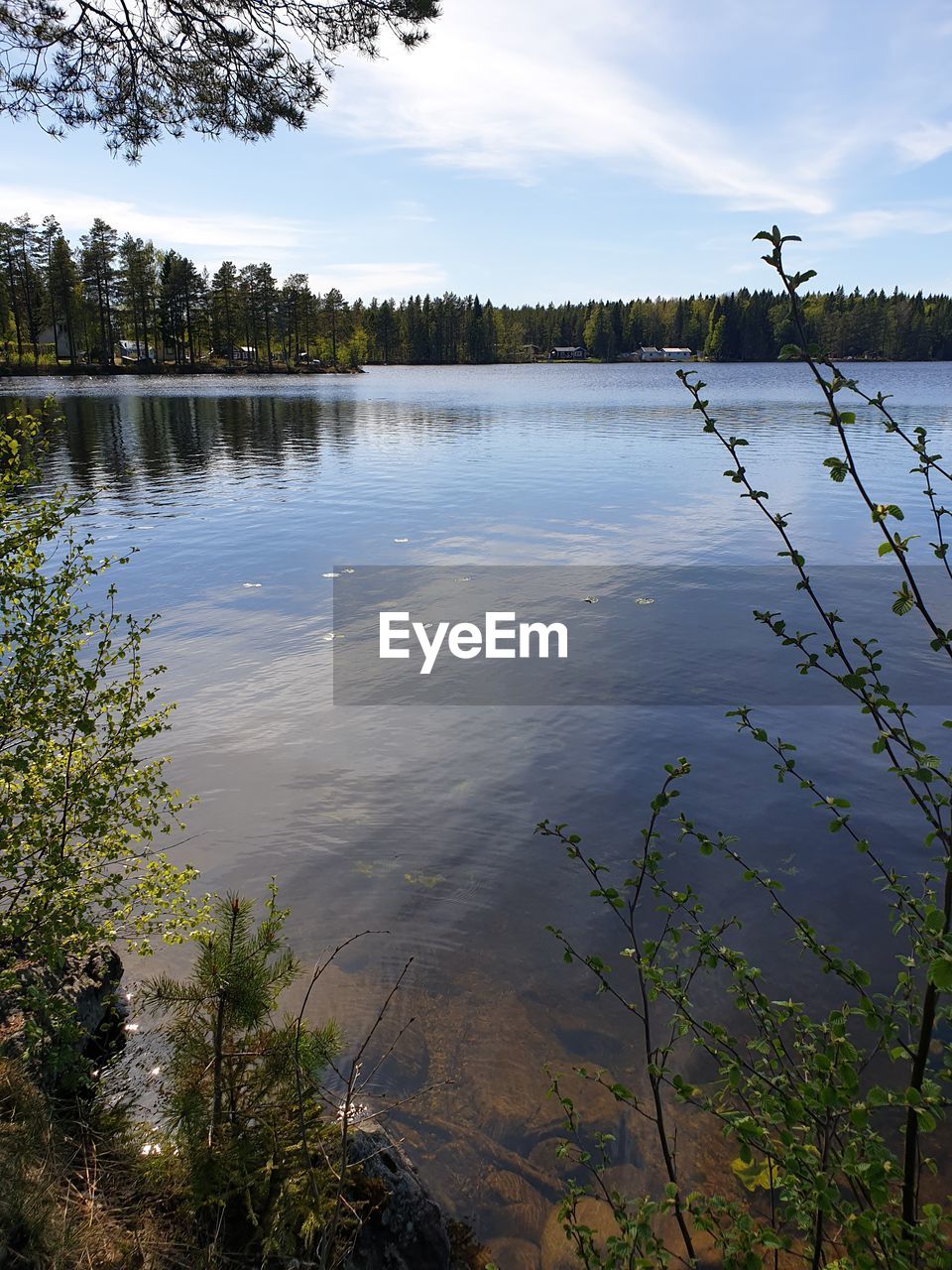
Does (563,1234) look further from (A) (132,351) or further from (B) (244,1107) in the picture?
(A) (132,351)

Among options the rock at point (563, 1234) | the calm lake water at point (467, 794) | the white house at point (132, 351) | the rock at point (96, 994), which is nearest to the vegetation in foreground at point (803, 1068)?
the rock at point (563, 1234)

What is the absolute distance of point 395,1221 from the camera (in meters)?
4.20

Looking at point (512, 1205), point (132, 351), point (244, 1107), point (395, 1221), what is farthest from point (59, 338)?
point (395, 1221)

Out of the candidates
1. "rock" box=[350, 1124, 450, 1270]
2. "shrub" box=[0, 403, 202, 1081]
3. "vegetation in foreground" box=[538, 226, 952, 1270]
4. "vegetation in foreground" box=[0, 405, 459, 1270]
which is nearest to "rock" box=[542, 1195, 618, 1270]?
"vegetation in foreground" box=[538, 226, 952, 1270]

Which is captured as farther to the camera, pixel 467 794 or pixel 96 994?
pixel 467 794

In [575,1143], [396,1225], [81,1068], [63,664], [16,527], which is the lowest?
[575,1143]

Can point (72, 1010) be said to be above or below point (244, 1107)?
above

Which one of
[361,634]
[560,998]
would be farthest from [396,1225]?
[361,634]

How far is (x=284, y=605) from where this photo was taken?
57.1 feet

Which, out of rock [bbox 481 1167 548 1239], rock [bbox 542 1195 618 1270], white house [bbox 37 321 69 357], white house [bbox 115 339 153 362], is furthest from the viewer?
white house [bbox 115 339 153 362]

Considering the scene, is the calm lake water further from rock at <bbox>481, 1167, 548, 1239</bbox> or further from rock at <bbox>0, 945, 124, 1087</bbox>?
rock at <bbox>0, 945, 124, 1087</bbox>

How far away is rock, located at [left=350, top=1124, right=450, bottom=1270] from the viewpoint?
411 centimetres

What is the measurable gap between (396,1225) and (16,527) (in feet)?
14.8

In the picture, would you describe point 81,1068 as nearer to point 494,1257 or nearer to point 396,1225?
point 396,1225
